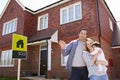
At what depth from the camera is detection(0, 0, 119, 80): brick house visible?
1202cm

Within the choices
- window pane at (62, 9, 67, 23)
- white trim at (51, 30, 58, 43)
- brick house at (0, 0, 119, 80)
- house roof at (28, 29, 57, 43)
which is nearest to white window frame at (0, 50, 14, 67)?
brick house at (0, 0, 119, 80)

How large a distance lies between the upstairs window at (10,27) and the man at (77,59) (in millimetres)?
13560

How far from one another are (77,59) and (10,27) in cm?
1513

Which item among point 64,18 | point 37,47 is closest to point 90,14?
point 64,18

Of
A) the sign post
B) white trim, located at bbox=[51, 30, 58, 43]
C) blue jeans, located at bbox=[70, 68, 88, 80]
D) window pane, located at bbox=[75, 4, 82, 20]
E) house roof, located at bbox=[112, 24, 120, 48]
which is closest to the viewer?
blue jeans, located at bbox=[70, 68, 88, 80]

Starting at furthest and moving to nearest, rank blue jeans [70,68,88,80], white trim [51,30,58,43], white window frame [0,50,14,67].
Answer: white window frame [0,50,14,67] → white trim [51,30,58,43] → blue jeans [70,68,88,80]

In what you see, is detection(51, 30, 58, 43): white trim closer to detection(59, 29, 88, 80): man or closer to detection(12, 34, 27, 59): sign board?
detection(12, 34, 27, 59): sign board

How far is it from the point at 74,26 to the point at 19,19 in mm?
6822

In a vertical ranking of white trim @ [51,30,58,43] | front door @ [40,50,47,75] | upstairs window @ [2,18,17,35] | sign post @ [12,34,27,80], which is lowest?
front door @ [40,50,47,75]

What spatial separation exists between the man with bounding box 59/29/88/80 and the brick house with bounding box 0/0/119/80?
7.13m

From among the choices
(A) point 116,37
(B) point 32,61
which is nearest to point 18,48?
(B) point 32,61

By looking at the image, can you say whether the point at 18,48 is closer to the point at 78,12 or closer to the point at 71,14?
the point at 78,12

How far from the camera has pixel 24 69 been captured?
1480cm

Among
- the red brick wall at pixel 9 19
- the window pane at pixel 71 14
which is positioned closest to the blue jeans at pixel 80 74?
the window pane at pixel 71 14
